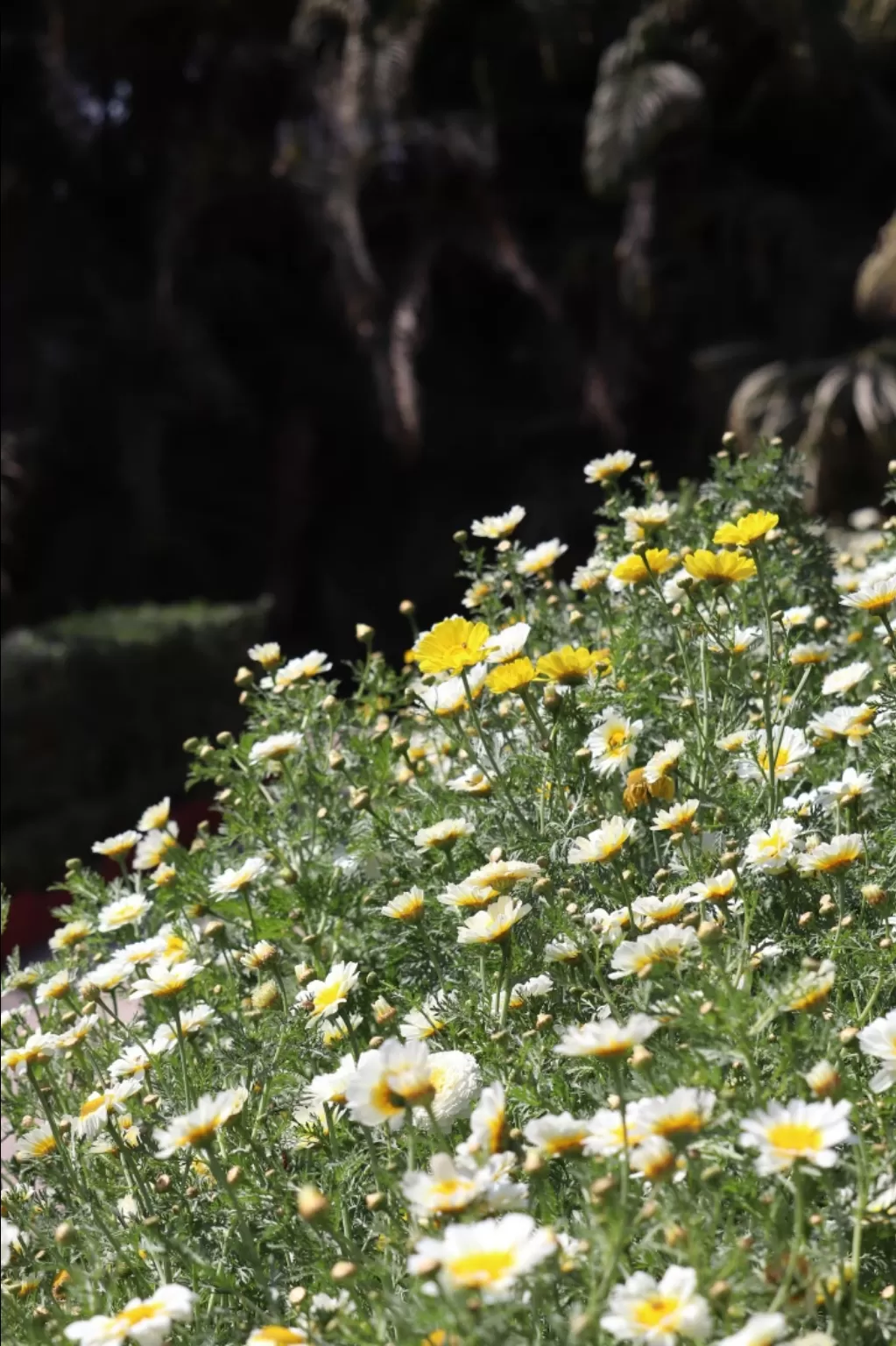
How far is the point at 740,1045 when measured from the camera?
1.18 metres

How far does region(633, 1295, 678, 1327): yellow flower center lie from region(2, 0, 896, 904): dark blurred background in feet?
29.8

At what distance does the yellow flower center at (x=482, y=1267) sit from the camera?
3.05 ft

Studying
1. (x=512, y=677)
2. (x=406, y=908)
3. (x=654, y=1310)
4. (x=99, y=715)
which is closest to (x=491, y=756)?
(x=512, y=677)

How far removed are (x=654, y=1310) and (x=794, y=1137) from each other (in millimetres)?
166

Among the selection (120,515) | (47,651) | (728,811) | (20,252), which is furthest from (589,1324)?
(20,252)

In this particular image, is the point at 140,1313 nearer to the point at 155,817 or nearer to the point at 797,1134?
the point at 797,1134

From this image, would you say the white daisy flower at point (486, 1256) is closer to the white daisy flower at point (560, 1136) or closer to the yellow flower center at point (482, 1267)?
the yellow flower center at point (482, 1267)

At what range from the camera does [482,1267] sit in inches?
37.5

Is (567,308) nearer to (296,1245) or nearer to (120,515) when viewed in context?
(120,515)

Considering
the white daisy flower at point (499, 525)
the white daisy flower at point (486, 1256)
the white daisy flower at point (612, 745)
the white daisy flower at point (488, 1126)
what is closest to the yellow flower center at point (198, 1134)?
the white daisy flower at point (488, 1126)

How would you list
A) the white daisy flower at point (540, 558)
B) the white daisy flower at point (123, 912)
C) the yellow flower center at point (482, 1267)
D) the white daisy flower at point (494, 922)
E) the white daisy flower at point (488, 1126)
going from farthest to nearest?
1. the white daisy flower at point (540, 558)
2. the white daisy flower at point (123, 912)
3. the white daisy flower at point (494, 922)
4. the white daisy flower at point (488, 1126)
5. the yellow flower center at point (482, 1267)

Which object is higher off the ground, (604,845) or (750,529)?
(750,529)

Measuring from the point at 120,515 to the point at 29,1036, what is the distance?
9219 mm

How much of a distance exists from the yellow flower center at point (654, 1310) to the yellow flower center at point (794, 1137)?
14 cm
